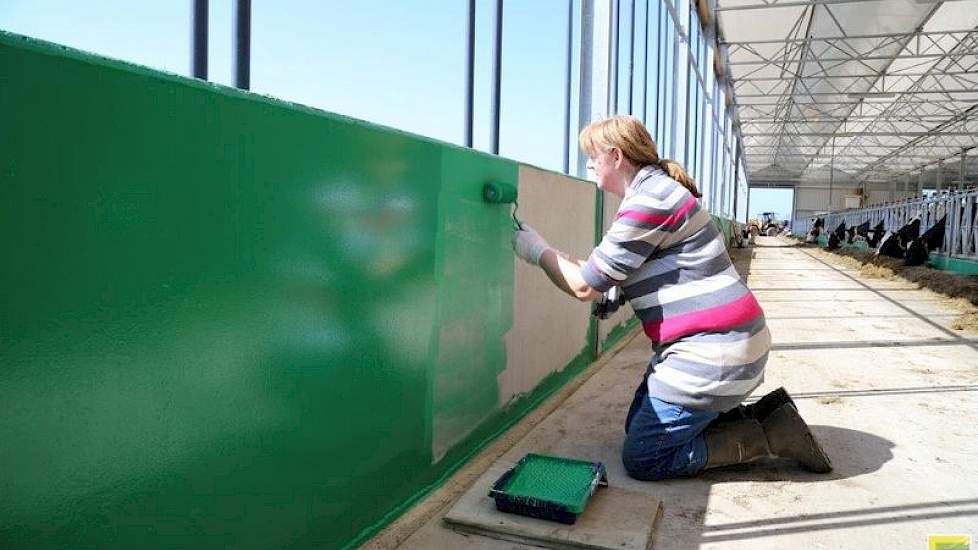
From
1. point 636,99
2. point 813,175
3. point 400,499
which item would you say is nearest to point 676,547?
point 400,499

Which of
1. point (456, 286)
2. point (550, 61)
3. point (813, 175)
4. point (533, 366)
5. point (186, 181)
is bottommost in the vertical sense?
point (533, 366)

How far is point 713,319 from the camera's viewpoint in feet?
7.43

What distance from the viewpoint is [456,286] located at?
239cm

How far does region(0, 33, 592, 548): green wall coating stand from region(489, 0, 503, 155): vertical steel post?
101cm

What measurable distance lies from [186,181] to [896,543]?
2.00 m

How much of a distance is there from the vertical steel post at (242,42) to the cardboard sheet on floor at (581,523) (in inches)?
50.5

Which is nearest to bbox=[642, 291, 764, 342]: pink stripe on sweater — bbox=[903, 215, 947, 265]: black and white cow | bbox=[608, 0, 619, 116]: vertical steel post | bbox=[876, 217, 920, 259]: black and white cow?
bbox=[608, 0, 619, 116]: vertical steel post

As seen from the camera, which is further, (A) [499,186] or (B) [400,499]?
(A) [499,186]

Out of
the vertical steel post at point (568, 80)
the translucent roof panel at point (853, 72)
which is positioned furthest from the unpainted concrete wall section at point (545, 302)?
A: the translucent roof panel at point (853, 72)

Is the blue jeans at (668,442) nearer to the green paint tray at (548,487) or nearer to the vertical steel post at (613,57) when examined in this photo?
the green paint tray at (548,487)

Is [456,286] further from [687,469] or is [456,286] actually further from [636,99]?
[636,99]

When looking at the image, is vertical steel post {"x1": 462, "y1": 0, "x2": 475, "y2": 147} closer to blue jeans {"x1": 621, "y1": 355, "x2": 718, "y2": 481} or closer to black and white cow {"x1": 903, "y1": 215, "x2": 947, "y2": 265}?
blue jeans {"x1": 621, "y1": 355, "x2": 718, "y2": 481}

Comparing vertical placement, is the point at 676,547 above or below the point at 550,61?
below

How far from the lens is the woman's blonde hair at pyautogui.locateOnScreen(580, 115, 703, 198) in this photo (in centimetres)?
236
